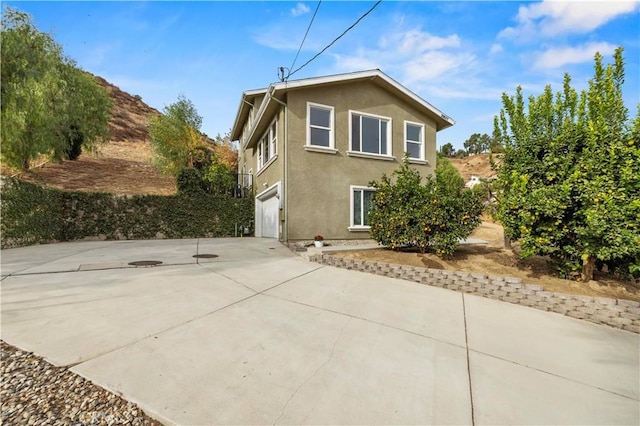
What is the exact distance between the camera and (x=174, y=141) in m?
22.9

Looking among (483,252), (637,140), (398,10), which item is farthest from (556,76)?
(483,252)

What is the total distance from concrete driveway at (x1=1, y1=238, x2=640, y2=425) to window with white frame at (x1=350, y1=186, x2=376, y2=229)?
5.66 metres

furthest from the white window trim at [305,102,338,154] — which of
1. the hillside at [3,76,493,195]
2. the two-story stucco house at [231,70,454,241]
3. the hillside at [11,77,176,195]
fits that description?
the hillside at [11,77,176,195]

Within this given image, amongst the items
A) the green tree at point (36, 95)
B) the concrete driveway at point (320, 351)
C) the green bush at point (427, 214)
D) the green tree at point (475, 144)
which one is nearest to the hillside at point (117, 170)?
the green tree at point (36, 95)

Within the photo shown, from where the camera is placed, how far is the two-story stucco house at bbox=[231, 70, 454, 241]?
958cm

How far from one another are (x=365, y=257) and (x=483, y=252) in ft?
10.4

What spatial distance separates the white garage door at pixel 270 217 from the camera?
Result: 1140 centimetres

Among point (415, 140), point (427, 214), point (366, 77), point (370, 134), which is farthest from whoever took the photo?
point (415, 140)

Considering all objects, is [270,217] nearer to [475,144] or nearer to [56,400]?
[56,400]

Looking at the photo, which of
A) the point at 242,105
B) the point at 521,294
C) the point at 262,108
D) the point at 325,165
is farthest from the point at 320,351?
the point at 242,105

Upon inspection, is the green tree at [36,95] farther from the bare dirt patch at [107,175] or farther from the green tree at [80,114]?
the bare dirt patch at [107,175]

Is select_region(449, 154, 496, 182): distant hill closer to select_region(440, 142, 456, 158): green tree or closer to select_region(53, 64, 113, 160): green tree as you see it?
select_region(440, 142, 456, 158): green tree

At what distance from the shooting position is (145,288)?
450 centimetres

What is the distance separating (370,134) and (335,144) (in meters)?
1.80
